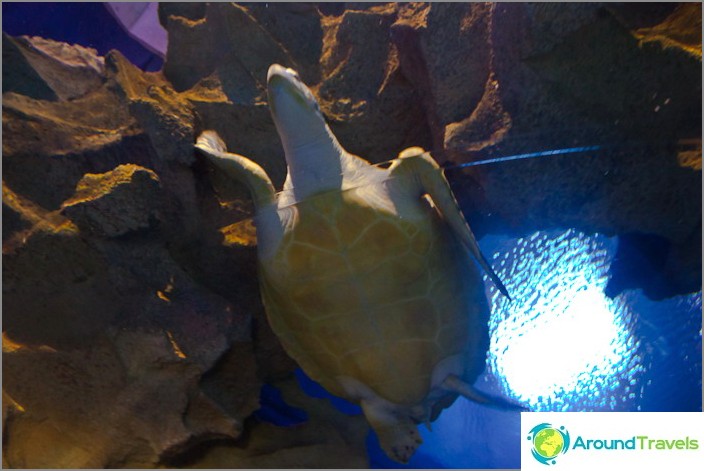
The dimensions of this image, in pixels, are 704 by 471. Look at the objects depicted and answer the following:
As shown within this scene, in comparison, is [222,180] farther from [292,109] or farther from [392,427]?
[392,427]

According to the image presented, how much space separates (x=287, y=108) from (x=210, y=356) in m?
1.11

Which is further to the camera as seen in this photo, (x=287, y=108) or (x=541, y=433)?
(x=287, y=108)

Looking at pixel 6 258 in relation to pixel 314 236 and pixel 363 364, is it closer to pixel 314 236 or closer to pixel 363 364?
pixel 314 236

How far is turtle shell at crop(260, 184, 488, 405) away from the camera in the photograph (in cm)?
158

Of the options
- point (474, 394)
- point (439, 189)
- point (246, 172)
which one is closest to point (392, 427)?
point (474, 394)

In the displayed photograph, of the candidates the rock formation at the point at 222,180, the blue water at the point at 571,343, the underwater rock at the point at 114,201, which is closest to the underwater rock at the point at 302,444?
the rock formation at the point at 222,180

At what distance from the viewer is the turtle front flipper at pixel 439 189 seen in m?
1.49

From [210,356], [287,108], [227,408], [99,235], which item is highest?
[287,108]

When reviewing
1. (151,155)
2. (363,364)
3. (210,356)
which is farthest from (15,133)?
(363,364)

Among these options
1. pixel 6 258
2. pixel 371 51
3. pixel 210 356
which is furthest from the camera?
pixel 371 51

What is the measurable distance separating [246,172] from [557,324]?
1412mm

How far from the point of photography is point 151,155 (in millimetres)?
1732

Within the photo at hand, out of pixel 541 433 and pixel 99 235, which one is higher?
pixel 99 235

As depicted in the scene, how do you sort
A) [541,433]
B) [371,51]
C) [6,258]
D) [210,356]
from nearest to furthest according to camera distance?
[541,433], [6,258], [210,356], [371,51]
